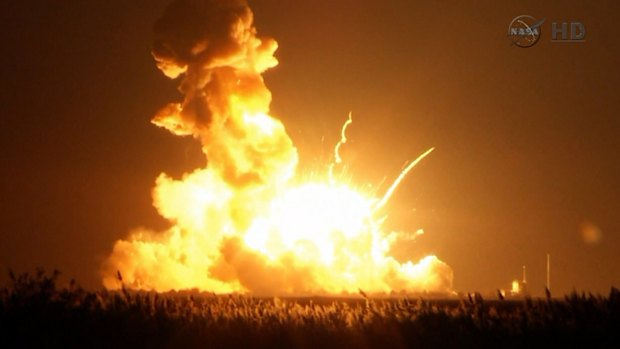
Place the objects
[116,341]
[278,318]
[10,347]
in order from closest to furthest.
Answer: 1. [10,347]
2. [116,341]
3. [278,318]

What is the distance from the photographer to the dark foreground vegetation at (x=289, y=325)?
1139 inches

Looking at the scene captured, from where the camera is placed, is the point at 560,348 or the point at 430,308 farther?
the point at 430,308

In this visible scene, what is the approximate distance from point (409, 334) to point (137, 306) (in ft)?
30.3

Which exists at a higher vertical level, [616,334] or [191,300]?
[191,300]

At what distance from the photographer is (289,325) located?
104ft

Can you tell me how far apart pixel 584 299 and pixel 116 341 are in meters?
14.9

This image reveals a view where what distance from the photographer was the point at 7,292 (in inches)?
1244

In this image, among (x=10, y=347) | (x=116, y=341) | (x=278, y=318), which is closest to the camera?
(x=10, y=347)

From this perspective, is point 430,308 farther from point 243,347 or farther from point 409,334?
point 243,347

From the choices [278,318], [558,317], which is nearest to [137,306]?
[278,318]

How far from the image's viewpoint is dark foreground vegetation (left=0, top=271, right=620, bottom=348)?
2894 centimetres

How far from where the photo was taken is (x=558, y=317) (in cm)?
2975

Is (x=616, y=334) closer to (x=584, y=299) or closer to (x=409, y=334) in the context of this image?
(x=584, y=299)

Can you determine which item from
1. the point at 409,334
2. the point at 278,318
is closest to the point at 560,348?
the point at 409,334
